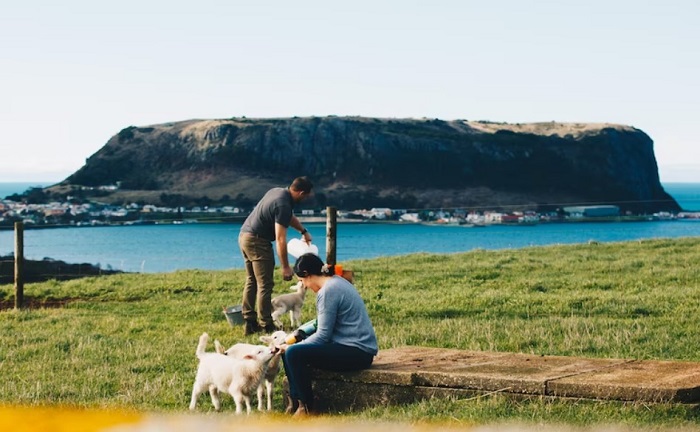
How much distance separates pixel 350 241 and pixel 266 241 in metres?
82.8

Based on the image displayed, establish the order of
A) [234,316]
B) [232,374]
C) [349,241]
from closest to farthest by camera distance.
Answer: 1. [232,374]
2. [234,316]
3. [349,241]

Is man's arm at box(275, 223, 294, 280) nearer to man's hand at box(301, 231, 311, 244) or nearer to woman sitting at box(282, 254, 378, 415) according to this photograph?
man's hand at box(301, 231, 311, 244)

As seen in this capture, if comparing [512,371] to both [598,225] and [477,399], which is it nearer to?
[477,399]

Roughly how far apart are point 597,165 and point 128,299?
5566 inches

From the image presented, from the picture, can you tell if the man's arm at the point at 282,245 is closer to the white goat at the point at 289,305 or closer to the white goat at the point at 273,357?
the white goat at the point at 289,305

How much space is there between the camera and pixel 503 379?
7.74 metres

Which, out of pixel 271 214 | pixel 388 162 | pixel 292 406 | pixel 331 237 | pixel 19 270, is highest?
pixel 388 162

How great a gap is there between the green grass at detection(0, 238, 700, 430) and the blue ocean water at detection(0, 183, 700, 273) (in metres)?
44.7

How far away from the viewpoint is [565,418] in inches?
275

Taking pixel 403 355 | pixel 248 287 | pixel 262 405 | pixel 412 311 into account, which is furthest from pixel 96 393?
pixel 412 311

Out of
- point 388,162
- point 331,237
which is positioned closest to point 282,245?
point 331,237

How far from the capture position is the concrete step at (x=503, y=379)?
7.39 m

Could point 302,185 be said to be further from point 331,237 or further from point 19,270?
point 19,270

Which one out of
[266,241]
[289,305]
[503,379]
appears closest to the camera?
[503,379]
